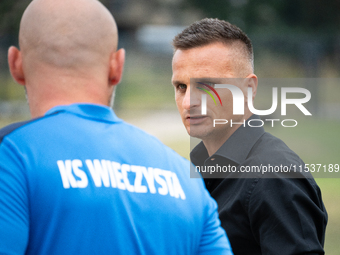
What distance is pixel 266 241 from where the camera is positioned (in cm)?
179

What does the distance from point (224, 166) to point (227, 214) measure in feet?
1.31

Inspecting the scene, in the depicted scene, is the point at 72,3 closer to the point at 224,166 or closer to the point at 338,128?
the point at 224,166

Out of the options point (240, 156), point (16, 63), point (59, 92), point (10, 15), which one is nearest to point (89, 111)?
point (59, 92)

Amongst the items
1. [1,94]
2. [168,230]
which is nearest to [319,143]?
[1,94]

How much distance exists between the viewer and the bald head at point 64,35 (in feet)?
4.38

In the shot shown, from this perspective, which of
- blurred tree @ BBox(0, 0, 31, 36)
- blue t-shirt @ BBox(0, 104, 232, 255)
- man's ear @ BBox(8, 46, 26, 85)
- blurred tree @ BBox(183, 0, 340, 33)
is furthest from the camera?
blurred tree @ BBox(183, 0, 340, 33)

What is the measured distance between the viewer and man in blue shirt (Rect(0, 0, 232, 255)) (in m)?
1.12

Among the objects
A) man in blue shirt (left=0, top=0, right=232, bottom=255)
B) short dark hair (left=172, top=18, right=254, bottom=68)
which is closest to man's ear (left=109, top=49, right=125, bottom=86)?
man in blue shirt (left=0, top=0, right=232, bottom=255)

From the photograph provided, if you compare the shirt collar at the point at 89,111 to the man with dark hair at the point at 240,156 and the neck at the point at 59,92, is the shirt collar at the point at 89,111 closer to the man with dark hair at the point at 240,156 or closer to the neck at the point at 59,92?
the neck at the point at 59,92

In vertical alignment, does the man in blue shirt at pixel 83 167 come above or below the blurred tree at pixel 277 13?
below

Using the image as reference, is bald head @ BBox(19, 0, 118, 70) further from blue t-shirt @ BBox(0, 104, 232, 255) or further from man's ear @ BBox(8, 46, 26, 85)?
blue t-shirt @ BBox(0, 104, 232, 255)

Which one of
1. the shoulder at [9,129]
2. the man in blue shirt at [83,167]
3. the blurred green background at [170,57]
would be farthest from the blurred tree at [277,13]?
the shoulder at [9,129]

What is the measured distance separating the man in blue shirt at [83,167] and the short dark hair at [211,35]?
1.14m

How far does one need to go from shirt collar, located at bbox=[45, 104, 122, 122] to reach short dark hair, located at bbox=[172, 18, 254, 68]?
134 centimetres
